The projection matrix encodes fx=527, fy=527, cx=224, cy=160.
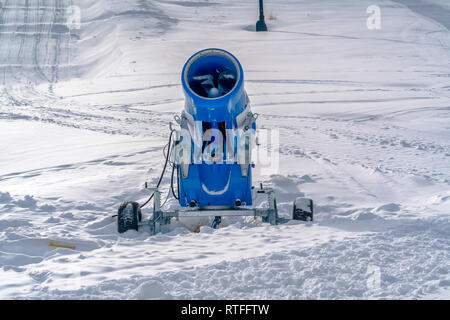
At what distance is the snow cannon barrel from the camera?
18.5 feet

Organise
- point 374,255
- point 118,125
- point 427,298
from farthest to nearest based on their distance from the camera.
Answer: point 118,125 → point 374,255 → point 427,298

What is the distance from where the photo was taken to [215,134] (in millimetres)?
5809

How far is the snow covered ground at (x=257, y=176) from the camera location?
4.43m

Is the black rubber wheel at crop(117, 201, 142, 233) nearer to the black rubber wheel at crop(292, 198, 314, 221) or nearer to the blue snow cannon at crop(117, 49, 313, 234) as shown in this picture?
the blue snow cannon at crop(117, 49, 313, 234)

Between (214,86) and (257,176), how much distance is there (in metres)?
2.61

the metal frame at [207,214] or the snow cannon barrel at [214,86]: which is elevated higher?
the snow cannon barrel at [214,86]

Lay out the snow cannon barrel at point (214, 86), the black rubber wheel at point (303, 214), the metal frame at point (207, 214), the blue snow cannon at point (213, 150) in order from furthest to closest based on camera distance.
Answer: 1. the black rubber wheel at point (303, 214)
2. the metal frame at point (207, 214)
3. the blue snow cannon at point (213, 150)
4. the snow cannon barrel at point (214, 86)

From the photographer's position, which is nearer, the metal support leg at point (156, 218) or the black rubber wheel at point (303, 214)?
the metal support leg at point (156, 218)

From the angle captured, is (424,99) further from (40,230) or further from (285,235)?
(40,230)

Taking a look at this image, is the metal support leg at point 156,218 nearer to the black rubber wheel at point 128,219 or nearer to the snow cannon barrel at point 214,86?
the black rubber wheel at point 128,219

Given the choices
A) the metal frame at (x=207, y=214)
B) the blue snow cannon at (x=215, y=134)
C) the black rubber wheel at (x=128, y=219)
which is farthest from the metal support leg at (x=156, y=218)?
the blue snow cannon at (x=215, y=134)

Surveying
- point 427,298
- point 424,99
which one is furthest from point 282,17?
point 427,298

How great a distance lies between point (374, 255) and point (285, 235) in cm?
111

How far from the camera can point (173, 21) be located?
86.6 ft
